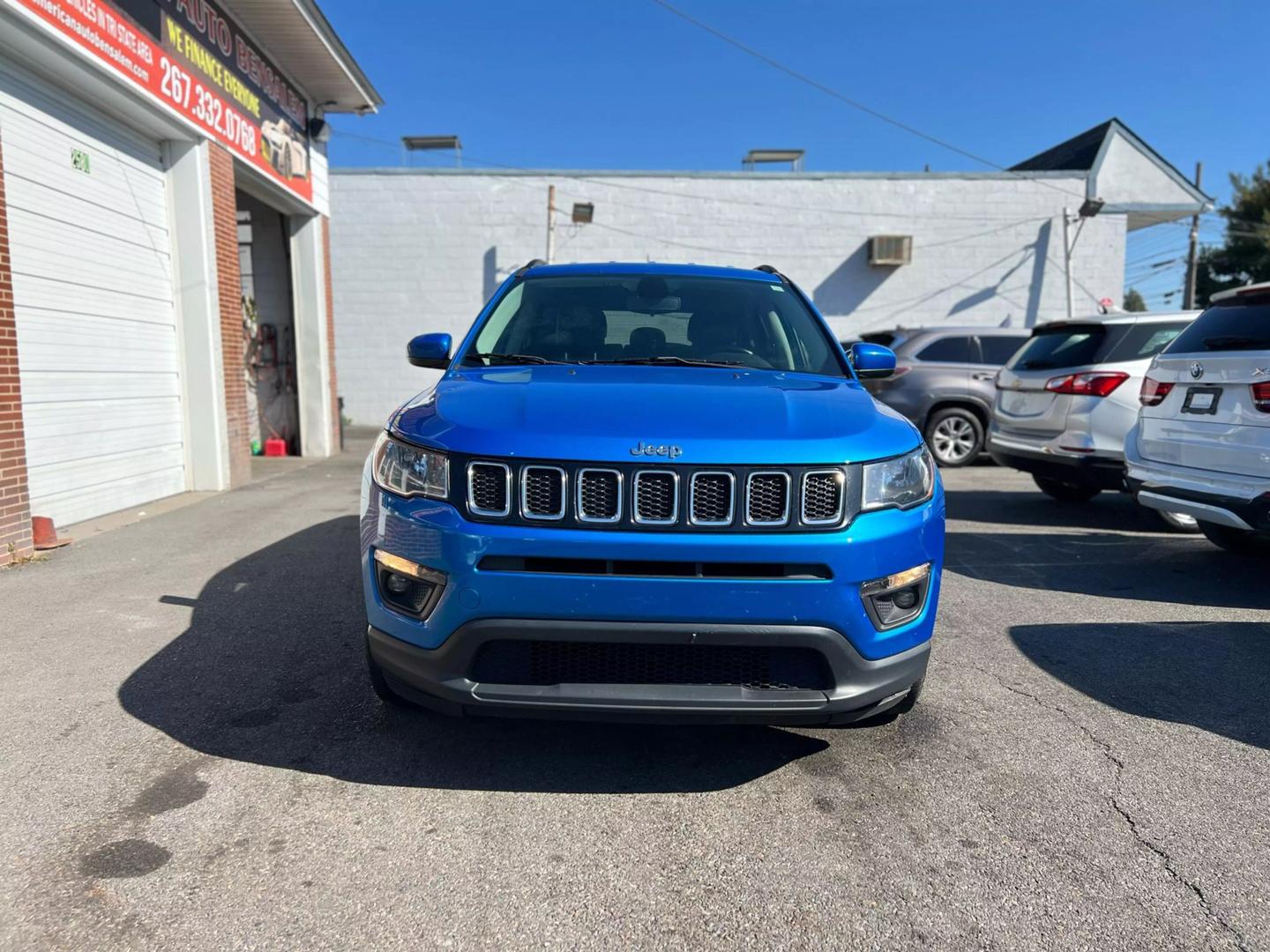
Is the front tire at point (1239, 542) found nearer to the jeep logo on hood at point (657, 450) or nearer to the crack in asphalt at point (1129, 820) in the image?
the crack in asphalt at point (1129, 820)

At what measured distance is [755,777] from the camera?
2801 millimetres

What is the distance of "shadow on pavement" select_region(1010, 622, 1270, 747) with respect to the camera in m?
3.34

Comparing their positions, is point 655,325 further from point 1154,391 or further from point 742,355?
point 1154,391

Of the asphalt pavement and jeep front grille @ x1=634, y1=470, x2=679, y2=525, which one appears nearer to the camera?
the asphalt pavement

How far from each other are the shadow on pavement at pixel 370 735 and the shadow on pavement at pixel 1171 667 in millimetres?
1488

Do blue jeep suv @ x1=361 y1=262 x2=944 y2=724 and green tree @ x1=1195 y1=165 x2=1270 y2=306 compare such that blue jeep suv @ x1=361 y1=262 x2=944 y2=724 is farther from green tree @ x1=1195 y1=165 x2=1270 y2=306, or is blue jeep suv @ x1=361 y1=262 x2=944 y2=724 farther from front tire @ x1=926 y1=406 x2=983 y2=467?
green tree @ x1=1195 y1=165 x2=1270 y2=306

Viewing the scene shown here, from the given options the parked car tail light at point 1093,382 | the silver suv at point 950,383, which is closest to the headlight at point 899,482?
the parked car tail light at point 1093,382

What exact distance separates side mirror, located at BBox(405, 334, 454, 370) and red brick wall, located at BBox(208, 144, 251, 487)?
6.16 meters

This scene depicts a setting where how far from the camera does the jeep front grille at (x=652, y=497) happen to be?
2.40m

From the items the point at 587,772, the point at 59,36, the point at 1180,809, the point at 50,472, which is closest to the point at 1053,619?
the point at 1180,809

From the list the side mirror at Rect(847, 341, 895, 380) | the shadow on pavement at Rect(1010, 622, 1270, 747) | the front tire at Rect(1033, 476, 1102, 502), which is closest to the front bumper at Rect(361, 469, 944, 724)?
the side mirror at Rect(847, 341, 895, 380)

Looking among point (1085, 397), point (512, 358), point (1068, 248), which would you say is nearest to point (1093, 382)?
point (1085, 397)

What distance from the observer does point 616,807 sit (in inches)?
102

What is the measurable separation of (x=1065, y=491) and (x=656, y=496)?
7.05 metres
